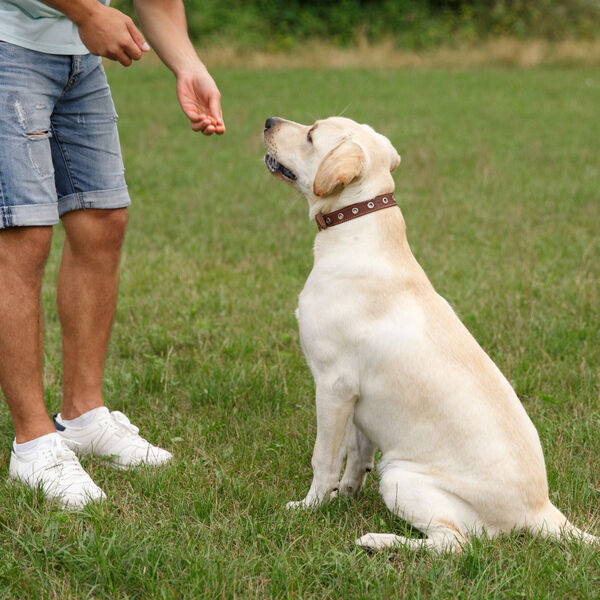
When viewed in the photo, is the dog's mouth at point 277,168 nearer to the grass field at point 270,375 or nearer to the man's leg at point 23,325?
the man's leg at point 23,325

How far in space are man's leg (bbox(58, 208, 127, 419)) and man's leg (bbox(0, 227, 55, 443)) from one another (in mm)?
340

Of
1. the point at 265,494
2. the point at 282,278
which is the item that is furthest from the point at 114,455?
the point at 282,278

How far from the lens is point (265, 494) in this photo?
3.02 meters

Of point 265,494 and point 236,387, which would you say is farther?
point 236,387

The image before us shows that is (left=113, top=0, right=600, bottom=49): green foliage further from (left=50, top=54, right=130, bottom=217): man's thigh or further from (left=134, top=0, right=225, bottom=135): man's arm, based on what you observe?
(left=50, top=54, right=130, bottom=217): man's thigh

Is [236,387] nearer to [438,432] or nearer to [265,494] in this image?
[265,494]

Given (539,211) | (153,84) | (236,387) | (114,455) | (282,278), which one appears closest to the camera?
(114,455)

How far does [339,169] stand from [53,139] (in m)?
1.23

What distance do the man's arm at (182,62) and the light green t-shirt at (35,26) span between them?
A: 503 millimetres

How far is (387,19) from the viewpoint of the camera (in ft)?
95.5

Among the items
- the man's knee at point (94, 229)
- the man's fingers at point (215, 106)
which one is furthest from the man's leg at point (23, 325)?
the man's fingers at point (215, 106)

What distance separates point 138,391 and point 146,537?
1496mm

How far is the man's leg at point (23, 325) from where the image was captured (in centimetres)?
297

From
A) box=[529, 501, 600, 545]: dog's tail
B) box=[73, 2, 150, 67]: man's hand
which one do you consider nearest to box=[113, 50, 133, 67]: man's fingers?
box=[73, 2, 150, 67]: man's hand
